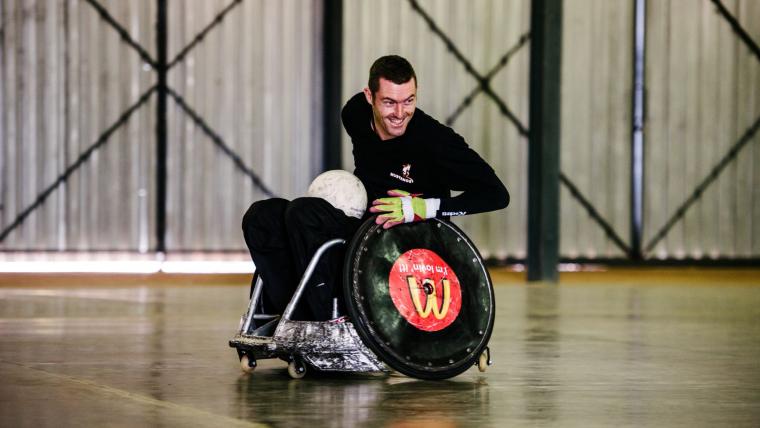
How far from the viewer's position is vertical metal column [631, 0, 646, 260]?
15398mm

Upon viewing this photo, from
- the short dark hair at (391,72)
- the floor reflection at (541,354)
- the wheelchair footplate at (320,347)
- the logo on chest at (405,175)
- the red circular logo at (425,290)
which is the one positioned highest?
the short dark hair at (391,72)

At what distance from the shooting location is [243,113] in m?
14.9

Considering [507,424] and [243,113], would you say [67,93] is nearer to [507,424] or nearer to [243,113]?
[243,113]

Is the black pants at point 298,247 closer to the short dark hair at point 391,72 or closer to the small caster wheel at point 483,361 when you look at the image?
the short dark hair at point 391,72

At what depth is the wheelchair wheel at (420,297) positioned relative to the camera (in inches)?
207

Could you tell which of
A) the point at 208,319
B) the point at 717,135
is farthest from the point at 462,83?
the point at 208,319

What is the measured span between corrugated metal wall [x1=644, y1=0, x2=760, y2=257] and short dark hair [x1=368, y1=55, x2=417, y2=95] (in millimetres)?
10368

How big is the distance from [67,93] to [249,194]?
7.90ft

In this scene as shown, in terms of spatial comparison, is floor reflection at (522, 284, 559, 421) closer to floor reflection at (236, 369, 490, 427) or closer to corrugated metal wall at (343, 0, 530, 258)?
floor reflection at (236, 369, 490, 427)

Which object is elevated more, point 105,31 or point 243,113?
point 105,31

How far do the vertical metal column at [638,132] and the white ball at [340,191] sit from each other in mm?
10315

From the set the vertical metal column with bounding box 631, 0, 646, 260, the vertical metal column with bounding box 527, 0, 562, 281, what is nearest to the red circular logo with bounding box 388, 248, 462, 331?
the vertical metal column with bounding box 527, 0, 562, 281

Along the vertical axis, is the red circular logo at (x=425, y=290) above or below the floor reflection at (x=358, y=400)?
above

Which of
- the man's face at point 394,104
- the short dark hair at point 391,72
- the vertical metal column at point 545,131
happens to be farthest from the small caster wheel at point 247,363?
the vertical metal column at point 545,131
